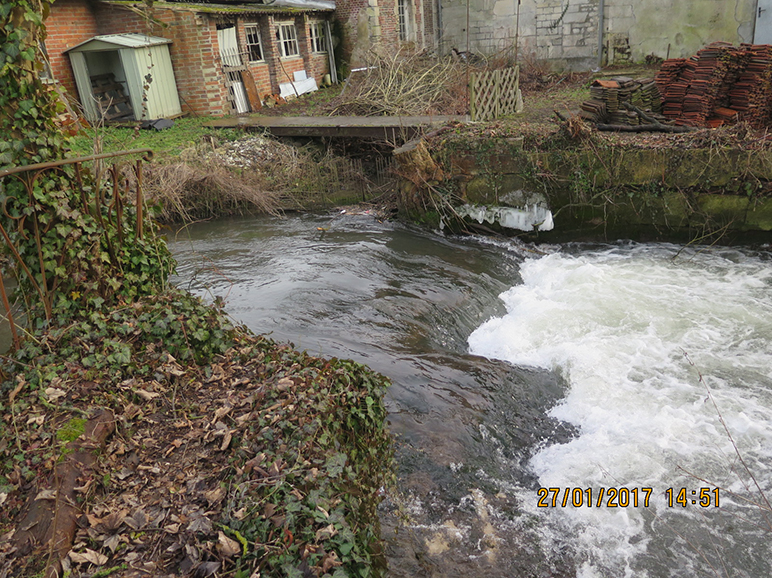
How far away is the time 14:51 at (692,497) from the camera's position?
4.35 meters

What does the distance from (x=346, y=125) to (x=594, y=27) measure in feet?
36.7

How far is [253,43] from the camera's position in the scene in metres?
17.5

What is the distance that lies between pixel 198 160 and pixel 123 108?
517 cm

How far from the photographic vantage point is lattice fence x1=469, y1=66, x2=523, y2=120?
1332 cm

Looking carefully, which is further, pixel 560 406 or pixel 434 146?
pixel 434 146

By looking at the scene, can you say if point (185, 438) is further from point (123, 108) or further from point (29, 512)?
point (123, 108)

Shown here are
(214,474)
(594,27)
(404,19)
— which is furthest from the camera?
(404,19)

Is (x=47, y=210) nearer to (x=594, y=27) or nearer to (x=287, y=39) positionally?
(x=287, y=39)

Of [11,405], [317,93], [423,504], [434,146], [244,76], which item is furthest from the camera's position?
[317,93]

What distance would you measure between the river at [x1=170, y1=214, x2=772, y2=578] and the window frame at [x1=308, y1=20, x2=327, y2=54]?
492 inches

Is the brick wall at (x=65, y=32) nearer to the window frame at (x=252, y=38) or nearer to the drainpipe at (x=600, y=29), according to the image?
the window frame at (x=252, y=38)

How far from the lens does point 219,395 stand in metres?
4.16

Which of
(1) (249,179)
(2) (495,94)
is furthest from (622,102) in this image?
(1) (249,179)

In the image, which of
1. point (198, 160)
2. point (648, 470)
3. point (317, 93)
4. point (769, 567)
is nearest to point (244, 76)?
point (317, 93)
